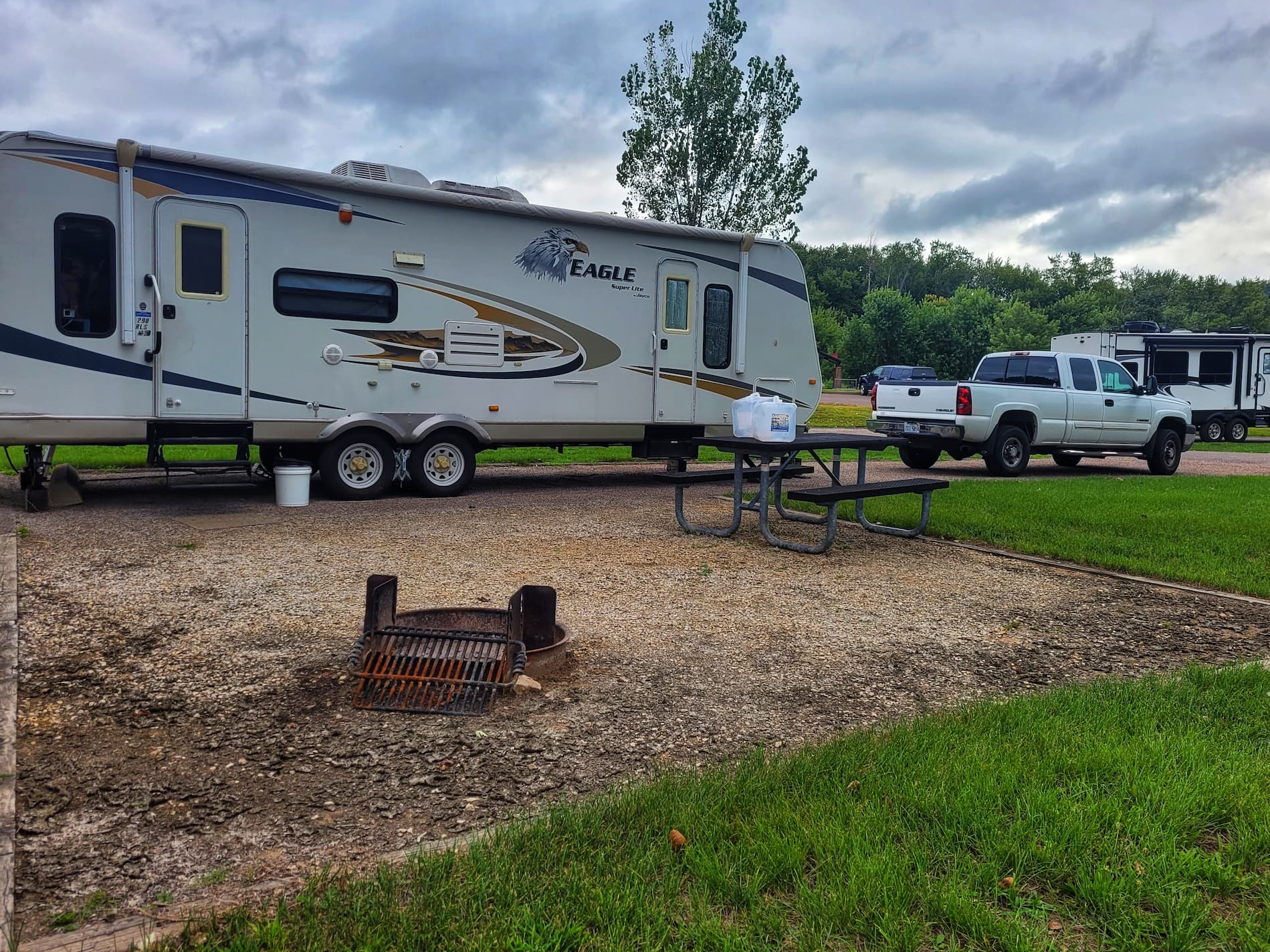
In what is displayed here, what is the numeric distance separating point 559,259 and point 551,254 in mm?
115

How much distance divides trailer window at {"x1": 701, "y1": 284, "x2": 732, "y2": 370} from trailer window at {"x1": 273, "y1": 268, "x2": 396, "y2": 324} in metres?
3.99

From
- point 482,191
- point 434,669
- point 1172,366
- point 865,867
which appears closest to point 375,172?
point 482,191

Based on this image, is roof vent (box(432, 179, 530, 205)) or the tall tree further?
the tall tree

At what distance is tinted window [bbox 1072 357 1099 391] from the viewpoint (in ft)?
51.3

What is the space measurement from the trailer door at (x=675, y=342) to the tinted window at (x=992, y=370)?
18.6 feet

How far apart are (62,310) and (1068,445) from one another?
540 inches

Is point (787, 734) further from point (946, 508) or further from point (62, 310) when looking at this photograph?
point (62, 310)

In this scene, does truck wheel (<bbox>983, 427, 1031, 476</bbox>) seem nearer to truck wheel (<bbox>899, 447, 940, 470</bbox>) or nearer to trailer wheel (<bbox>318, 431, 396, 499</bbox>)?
truck wheel (<bbox>899, 447, 940, 470</bbox>)

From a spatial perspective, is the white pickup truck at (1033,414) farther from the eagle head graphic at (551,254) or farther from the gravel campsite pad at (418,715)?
the gravel campsite pad at (418,715)

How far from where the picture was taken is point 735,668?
4.68 metres

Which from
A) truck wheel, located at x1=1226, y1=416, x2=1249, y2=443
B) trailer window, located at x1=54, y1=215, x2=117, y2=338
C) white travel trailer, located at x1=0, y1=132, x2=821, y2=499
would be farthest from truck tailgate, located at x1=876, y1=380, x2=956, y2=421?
truck wheel, located at x1=1226, y1=416, x2=1249, y2=443

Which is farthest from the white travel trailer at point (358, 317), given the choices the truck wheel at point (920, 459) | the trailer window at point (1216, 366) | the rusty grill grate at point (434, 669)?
the trailer window at point (1216, 366)

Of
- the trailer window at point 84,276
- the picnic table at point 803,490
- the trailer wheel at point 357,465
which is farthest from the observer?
the trailer wheel at point 357,465

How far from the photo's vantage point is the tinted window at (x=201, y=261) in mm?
9336
